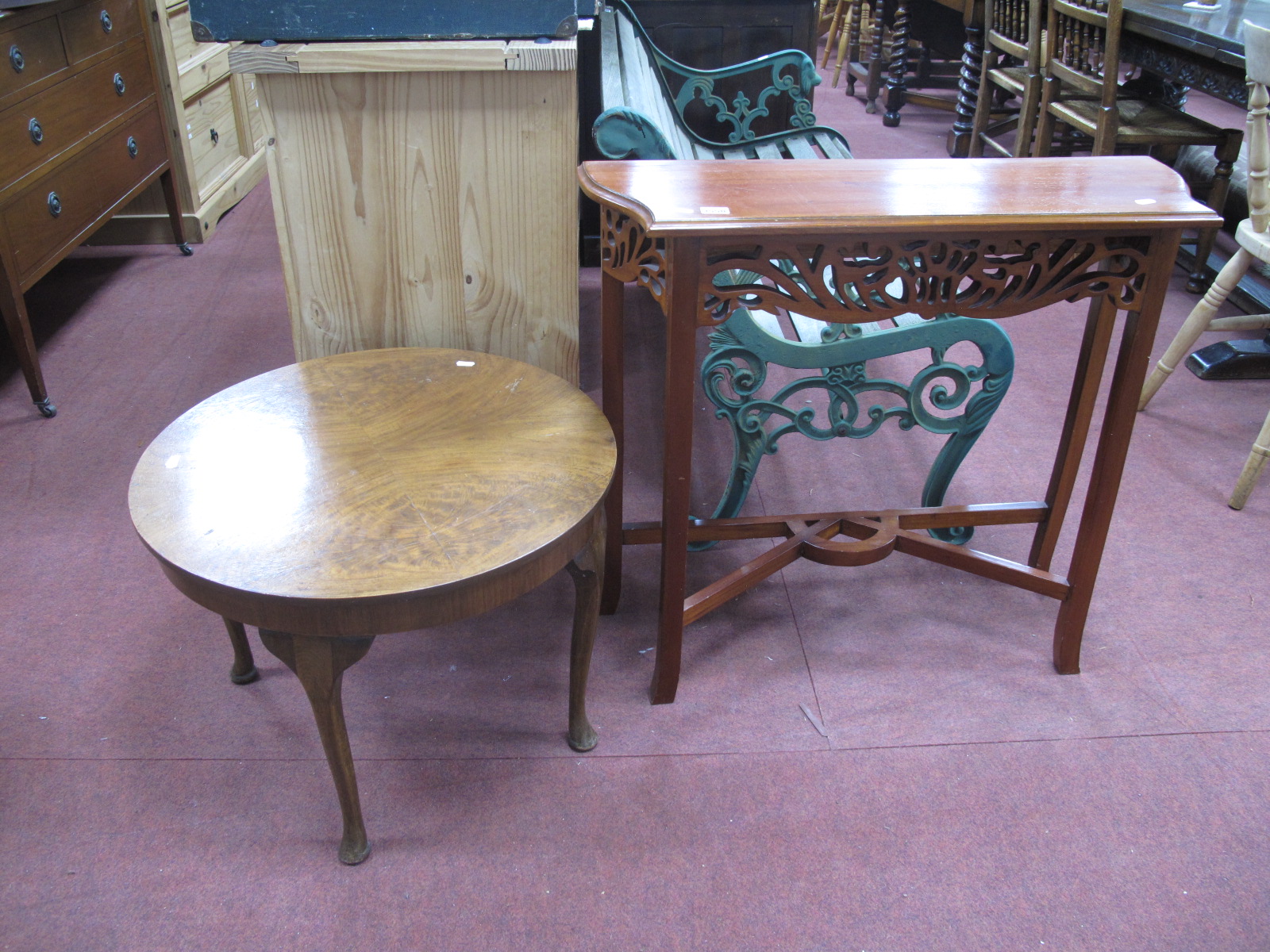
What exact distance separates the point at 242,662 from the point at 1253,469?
79.7 inches

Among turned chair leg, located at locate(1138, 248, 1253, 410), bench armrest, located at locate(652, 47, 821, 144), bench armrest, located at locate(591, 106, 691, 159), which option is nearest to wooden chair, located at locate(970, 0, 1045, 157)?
bench armrest, located at locate(652, 47, 821, 144)

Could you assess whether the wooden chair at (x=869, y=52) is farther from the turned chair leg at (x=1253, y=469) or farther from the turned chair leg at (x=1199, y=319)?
the turned chair leg at (x=1253, y=469)

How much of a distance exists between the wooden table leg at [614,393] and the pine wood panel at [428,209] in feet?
0.53

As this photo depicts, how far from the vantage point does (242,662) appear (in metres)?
1.59

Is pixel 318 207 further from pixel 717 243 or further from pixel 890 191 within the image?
pixel 890 191

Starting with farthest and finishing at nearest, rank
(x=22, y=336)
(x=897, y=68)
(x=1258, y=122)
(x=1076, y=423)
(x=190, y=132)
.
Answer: (x=897, y=68) < (x=190, y=132) < (x=22, y=336) < (x=1258, y=122) < (x=1076, y=423)

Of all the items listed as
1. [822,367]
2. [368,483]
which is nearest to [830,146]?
[822,367]

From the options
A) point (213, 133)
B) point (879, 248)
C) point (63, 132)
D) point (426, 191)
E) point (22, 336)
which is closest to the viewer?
point (879, 248)

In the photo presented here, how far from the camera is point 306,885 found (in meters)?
1.28

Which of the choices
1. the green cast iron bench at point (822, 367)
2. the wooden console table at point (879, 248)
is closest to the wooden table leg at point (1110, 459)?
the wooden console table at point (879, 248)

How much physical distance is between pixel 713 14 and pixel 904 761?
7.52 ft

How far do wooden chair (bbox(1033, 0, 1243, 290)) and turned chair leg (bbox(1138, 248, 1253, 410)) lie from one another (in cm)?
89

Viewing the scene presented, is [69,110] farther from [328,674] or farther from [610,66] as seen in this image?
[328,674]

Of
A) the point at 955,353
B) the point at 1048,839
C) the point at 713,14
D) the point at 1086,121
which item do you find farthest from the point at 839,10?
the point at 1048,839
